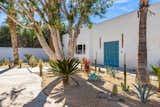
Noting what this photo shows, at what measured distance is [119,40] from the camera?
21.6 metres

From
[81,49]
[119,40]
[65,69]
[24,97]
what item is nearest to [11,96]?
[24,97]

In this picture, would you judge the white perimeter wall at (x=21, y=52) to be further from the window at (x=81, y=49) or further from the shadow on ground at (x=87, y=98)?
the shadow on ground at (x=87, y=98)

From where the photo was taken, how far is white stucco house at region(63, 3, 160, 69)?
17.0m

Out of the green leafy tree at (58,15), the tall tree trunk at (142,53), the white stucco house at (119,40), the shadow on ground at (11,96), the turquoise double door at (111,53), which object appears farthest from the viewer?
the turquoise double door at (111,53)

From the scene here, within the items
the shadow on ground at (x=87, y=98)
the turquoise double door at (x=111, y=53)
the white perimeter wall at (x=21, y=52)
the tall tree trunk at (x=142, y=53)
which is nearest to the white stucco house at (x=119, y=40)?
the turquoise double door at (x=111, y=53)

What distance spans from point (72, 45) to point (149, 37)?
6.03 metres

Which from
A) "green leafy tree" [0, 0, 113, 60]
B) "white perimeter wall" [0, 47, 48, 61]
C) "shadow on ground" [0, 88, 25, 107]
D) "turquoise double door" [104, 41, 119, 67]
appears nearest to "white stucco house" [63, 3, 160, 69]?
"turquoise double door" [104, 41, 119, 67]

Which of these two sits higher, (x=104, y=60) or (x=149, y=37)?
(x=149, y=37)

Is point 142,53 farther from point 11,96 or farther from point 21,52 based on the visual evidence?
point 21,52

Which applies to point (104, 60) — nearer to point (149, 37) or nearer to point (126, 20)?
point (126, 20)

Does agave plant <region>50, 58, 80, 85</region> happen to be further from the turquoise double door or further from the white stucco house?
the turquoise double door

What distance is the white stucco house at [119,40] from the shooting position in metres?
17.0

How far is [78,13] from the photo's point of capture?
14.0m

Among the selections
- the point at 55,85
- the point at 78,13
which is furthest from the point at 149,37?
the point at 55,85
